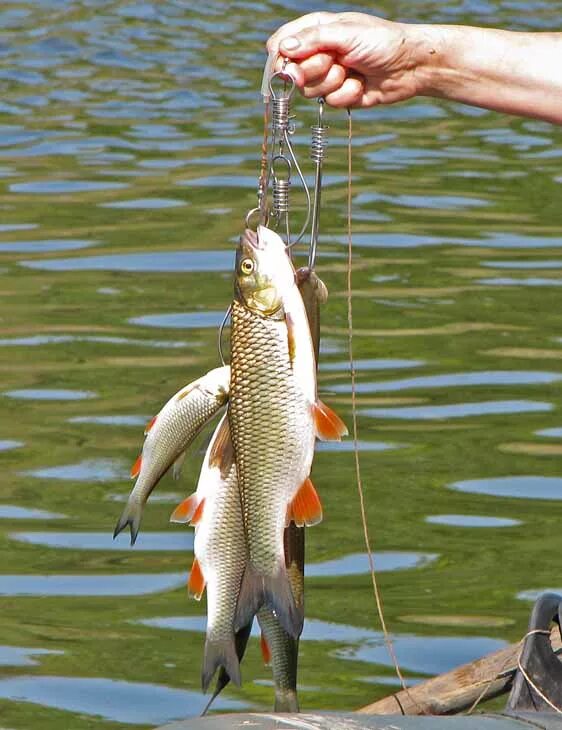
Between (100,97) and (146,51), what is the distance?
2.55 metres

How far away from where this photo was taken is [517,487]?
8195 millimetres

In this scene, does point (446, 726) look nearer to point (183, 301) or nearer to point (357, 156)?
point (183, 301)

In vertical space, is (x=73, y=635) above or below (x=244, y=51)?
above

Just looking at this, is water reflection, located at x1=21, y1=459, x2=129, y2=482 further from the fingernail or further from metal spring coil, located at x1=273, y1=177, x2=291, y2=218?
metal spring coil, located at x1=273, y1=177, x2=291, y2=218

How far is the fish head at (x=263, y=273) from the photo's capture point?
421 centimetres

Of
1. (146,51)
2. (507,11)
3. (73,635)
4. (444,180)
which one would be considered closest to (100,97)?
(146,51)

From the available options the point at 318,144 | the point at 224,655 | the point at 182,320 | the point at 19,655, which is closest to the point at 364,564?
the point at 19,655

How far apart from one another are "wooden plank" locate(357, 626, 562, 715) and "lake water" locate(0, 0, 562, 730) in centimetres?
92

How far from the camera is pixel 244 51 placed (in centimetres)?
2038

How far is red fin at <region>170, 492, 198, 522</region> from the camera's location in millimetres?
4527

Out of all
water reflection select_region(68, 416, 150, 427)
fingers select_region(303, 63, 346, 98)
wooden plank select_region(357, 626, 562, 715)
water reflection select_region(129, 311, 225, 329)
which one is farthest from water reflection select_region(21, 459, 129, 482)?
fingers select_region(303, 63, 346, 98)

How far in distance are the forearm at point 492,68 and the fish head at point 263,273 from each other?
3.97ft

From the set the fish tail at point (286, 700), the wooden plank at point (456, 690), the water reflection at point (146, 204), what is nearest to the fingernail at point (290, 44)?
the fish tail at point (286, 700)

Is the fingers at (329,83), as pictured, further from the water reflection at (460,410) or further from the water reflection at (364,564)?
the water reflection at (460,410)
